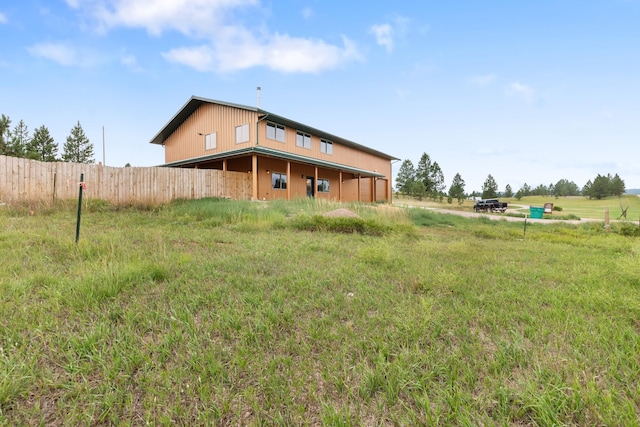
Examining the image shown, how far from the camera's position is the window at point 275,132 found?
54.2 ft

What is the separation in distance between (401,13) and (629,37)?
8.75m

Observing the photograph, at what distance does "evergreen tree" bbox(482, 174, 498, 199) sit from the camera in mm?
56478

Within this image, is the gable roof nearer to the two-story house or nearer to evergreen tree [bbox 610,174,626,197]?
the two-story house

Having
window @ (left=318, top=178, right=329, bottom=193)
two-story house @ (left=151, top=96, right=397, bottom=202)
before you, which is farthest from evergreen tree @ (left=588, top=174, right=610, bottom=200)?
window @ (left=318, top=178, right=329, bottom=193)

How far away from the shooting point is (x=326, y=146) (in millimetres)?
21391

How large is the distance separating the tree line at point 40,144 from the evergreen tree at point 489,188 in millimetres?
75950

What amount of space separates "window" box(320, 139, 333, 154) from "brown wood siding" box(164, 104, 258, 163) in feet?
22.0

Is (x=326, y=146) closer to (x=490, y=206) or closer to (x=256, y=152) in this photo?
(x=256, y=152)

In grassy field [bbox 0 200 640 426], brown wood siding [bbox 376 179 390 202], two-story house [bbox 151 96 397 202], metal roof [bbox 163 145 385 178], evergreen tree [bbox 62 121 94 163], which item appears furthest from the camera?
evergreen tree [bbox 62 121 94 163]

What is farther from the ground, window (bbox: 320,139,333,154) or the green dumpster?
window (bbox: 320,139,333,154)

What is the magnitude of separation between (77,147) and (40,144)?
21.4 ft

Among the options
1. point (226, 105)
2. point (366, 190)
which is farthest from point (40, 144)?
point (366, 190)

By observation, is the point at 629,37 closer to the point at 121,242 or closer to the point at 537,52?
the point at 537,52

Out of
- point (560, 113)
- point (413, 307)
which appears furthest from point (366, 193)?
point (413, 307)
